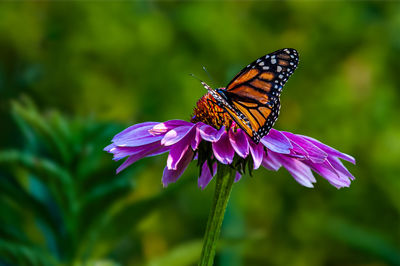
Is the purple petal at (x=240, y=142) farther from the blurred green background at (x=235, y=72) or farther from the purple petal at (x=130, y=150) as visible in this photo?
the blurred green background at (x=235, y=72)

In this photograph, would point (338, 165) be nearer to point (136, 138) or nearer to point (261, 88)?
point (261, 88)

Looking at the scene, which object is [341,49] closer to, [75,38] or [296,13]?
[296,13]

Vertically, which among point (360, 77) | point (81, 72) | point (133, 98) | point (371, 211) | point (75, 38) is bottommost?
point (371, 211)

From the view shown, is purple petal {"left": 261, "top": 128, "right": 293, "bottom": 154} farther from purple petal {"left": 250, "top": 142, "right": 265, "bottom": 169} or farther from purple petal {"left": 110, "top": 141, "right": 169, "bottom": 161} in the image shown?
purple petal {"left": 110, "top": 141, "right": 169, "bottom": 161}

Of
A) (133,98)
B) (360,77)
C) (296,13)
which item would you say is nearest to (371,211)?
(360,77)

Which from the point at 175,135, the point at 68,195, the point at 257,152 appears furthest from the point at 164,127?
the point at 68,195

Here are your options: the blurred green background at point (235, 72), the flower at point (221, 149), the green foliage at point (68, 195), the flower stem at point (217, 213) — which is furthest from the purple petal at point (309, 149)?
the blurred green background at point (235, 72)
